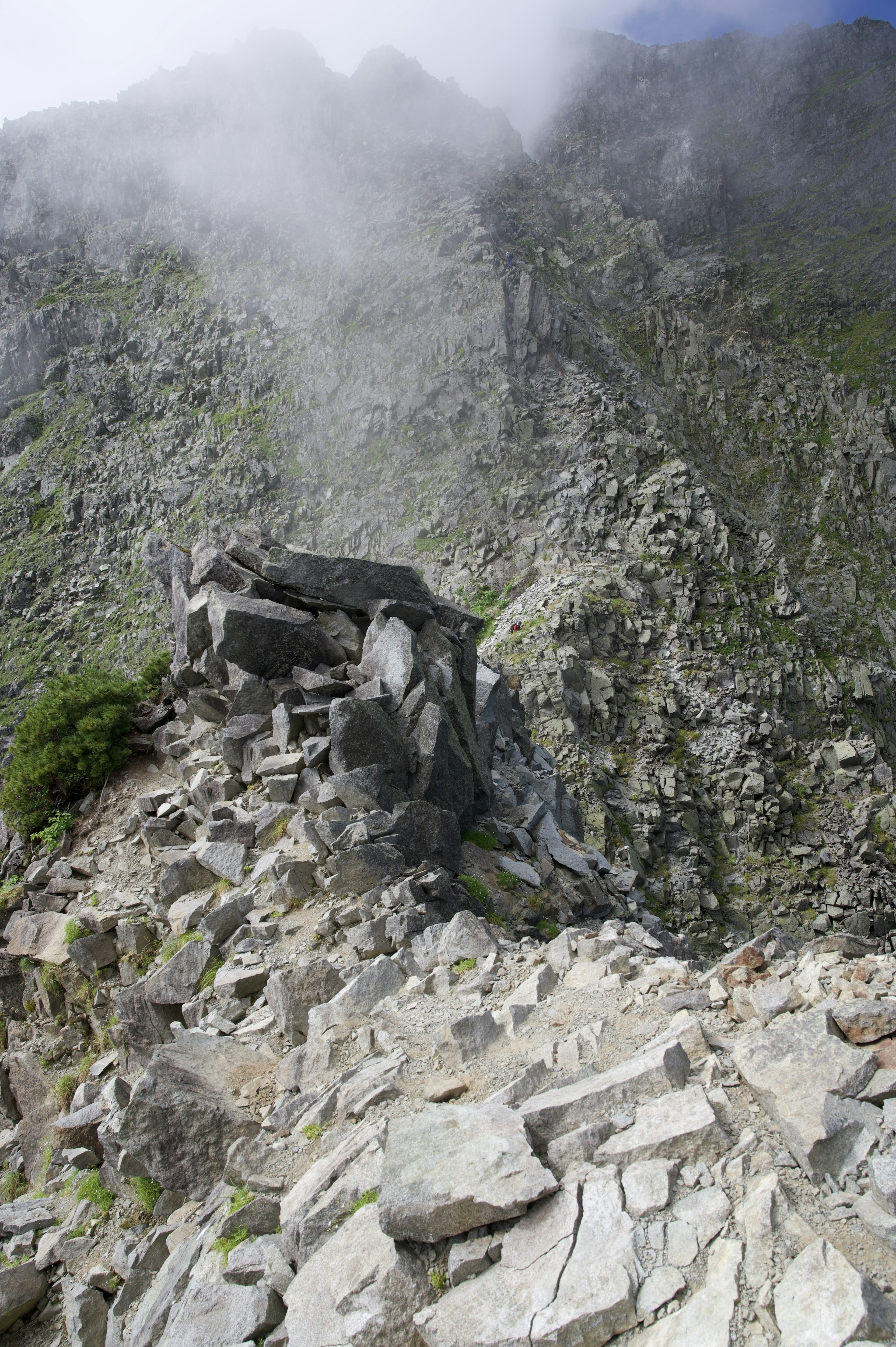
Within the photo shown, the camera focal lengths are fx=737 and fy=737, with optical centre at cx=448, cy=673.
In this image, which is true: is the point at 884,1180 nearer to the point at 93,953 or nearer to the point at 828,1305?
the point at 828,1305

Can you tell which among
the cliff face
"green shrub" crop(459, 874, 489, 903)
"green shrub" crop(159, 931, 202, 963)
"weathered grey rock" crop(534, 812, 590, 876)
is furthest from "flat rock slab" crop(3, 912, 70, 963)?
the cliff face

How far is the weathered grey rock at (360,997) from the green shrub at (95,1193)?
74.1 inches

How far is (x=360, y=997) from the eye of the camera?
7.27 m

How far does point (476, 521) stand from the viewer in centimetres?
4344

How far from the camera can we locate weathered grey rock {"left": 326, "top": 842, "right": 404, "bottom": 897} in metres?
8.98

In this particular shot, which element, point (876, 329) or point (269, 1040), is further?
point (876, 329)

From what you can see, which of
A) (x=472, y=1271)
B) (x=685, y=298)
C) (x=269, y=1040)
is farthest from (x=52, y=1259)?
(x=685, y=298)

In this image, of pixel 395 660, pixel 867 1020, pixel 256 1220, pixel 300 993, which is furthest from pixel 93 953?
pixel 867 1020

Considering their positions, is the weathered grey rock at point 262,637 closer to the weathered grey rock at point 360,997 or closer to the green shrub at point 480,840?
the green shrub at point 480,840

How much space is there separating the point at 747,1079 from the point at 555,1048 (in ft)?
5.49

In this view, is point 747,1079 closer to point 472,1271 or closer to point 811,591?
point 472,1271

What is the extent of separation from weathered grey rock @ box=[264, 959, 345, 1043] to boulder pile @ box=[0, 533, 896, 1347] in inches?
1.1

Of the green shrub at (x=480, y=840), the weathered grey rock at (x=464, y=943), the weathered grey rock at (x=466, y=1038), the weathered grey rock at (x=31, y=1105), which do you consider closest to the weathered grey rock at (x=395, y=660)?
the green shrub at (x=480, y=840)

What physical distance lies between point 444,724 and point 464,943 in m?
4.18
